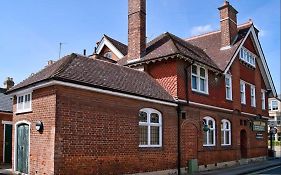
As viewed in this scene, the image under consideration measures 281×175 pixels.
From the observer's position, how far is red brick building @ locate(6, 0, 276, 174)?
468 inches

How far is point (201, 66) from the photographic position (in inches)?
760

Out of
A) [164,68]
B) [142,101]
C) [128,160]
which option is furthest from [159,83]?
[128,160]

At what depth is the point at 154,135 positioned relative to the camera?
51.7 ft

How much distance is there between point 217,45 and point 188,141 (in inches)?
378

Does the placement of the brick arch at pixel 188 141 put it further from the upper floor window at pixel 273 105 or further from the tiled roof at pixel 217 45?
the upper floor window at pixel 273 105

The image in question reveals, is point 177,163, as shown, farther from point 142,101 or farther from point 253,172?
point 253,172

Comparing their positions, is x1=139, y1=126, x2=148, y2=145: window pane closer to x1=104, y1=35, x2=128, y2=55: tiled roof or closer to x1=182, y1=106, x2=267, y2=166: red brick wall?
x1=182, y1=106, x2=267, y2=166: red brick wall

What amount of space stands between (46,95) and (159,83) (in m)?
7.45

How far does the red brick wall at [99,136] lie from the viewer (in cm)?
1156

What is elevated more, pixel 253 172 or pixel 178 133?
pixel 178 133

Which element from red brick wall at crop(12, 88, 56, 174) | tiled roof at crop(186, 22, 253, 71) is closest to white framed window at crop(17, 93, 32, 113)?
red brick wall at crop(12, 88, 56, 174)

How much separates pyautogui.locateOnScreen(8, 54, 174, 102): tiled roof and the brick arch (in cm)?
200

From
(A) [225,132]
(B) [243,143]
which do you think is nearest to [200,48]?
(A) [225,132]

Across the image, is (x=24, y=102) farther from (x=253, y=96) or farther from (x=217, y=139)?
(x=253, y=96)
